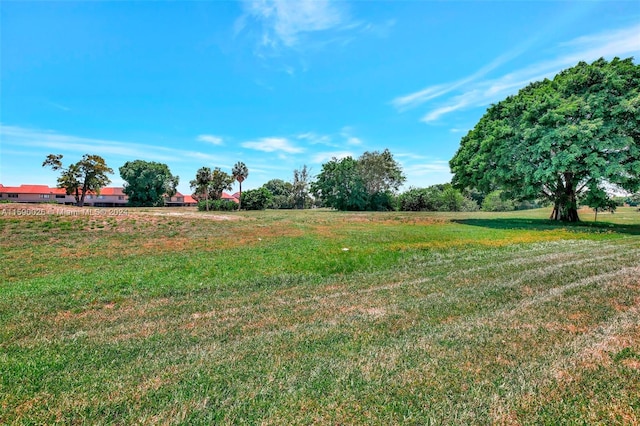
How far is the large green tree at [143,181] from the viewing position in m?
72.2

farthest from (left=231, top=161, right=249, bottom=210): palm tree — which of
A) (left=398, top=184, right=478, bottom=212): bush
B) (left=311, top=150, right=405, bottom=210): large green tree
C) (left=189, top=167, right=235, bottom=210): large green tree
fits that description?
(left=398, top=184, right=478, bottom=212): bush

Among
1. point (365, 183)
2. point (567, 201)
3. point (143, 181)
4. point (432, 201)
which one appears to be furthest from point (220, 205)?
point (567, 201)

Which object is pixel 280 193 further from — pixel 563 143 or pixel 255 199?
pixel 563 143

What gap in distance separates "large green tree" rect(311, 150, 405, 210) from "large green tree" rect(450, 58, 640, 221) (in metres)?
39.0

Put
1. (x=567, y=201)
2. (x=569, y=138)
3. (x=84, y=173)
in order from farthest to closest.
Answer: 1. (x=84, y=173)
2. (x=567, y=201)
3. (x=569, y=138)

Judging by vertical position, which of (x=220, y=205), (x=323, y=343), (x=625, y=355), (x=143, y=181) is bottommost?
(x=323, y=343)

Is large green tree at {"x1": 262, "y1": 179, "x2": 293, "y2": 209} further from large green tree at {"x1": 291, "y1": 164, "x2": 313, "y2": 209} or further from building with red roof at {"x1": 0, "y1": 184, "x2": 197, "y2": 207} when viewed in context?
building with red roof at {"x1": 0, "y1": 184, "x2": 197, "y2": 207}

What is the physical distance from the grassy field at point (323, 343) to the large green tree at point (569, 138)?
13.0m

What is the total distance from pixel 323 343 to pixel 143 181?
8115cm

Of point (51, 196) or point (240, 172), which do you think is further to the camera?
point (51, 196)

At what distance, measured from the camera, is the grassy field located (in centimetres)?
282

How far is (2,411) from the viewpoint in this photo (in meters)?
2.83

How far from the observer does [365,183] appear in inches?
2574

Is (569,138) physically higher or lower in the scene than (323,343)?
higher
